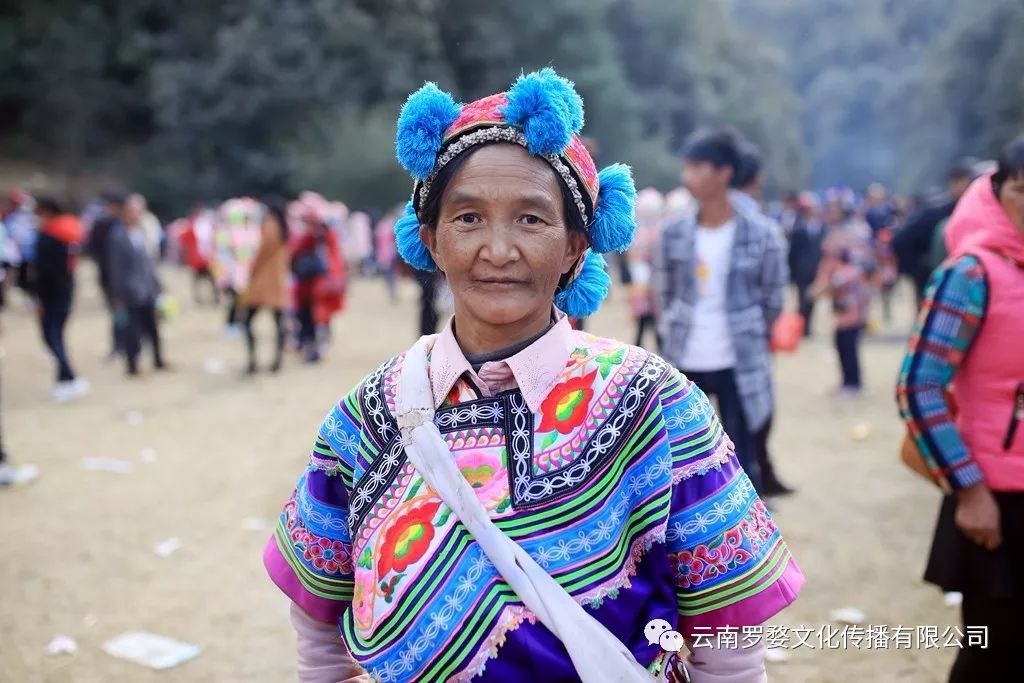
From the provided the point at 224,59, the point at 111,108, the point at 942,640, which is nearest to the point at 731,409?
the point at 942,640

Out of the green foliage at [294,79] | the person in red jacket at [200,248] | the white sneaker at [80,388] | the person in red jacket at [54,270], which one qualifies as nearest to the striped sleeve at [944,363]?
the person in red jacket at [54,270]

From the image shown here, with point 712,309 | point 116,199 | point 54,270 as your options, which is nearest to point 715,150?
point 712,309

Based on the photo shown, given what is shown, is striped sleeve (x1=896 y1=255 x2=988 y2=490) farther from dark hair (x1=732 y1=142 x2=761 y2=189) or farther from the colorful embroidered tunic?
dark hair (x1=732 y1=142 x2=761 y2=189)

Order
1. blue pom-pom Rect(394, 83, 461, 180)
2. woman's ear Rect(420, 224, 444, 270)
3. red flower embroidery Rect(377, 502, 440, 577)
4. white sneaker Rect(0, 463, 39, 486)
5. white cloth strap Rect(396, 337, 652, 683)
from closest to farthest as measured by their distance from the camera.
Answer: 1. white cloth strap Rect(396, 337, 652, 683)
2. red flower embroidery Rect(377, 502, 440, 577)
3. blue pom-pom Rect(394, 83, 461, 180)
4. woman's ear Rect(420, 224, 444, 270)
5. white sneaker Rect(0, 463, 39, 486)

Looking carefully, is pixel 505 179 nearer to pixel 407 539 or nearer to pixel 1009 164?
pixel 407 539

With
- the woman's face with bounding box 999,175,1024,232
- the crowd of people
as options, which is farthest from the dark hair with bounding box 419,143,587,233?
the woman's face with bounding box 999,175,1024,232

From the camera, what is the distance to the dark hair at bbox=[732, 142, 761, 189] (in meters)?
5.57

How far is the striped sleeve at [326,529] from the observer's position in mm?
1962

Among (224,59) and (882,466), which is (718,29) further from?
(882,466)

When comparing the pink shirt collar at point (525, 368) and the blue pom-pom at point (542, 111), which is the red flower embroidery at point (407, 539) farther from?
the blue pom-pom at point (542, 111)

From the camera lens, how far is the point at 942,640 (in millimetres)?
4238

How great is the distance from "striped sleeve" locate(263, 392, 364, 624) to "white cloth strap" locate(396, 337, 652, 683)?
0.74 ft

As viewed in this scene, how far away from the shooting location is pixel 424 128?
188cm

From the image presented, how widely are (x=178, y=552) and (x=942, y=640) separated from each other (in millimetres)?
4277
